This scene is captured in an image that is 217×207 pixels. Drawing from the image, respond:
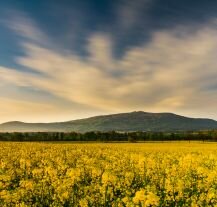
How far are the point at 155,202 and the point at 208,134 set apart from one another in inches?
4492

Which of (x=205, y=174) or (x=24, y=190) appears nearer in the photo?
(x=24, y=190)

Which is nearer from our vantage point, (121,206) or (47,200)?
(121,206)

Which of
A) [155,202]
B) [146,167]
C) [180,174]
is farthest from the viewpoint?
[146,167]

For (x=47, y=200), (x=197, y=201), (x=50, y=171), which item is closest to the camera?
(x=197, y=201)

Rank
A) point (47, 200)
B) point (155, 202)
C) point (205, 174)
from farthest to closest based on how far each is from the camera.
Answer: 1. point (205, 174)
2. point (47, 200)
3. point (155, 202)

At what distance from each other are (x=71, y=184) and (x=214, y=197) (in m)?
3.89

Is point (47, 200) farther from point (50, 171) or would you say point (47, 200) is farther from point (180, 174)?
point (180, 174)

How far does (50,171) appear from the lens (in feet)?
41.0

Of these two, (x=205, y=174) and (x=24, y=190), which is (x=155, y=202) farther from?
(x=205, y=174)

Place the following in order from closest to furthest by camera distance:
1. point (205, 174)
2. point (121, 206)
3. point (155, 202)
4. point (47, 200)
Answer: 1. point (155, 202)
2. point (121, 206)
3. point (47, 200)
4. point (205, 174)

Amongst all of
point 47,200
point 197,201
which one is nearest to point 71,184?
point 47,200

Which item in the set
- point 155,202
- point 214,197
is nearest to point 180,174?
point 214,197

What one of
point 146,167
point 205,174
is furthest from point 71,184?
point 146,167

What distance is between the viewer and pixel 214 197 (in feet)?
31.2
